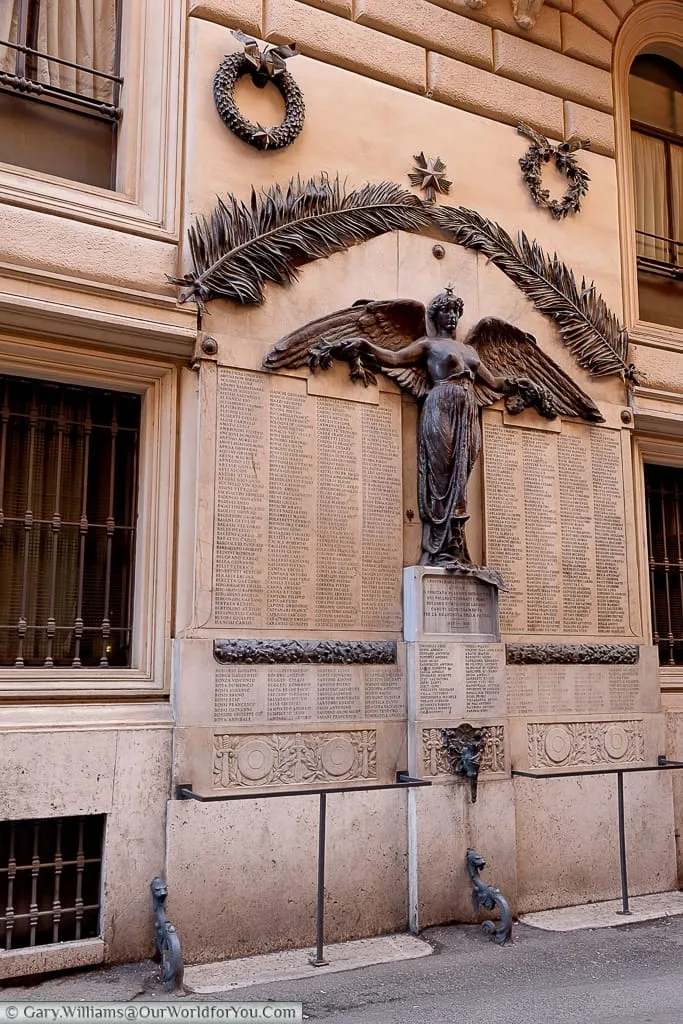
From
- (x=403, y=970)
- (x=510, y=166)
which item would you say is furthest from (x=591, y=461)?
(x=403, y=970)

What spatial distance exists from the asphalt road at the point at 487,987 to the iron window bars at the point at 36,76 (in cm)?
594

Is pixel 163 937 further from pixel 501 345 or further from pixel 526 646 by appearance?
pixel 501 345

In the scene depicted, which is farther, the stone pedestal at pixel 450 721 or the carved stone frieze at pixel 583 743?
the carved stone frieze at pixel 583 743

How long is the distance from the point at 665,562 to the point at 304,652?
13.3ft

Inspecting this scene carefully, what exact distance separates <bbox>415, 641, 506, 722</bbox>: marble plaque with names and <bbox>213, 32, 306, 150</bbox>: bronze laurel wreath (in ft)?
13.0

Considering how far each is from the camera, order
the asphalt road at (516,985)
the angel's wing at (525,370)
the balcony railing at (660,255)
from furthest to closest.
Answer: the balcony railing at (660,255)
the angel's wing at (525,370)
the asphalt road at (516,985)

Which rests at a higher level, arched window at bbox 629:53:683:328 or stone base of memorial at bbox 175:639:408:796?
arched window at bbox 629:53:683:328

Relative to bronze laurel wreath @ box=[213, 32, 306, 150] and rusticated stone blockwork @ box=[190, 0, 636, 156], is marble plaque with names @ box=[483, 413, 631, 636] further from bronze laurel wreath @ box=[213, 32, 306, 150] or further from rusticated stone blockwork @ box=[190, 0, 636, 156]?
rusticated stone blockwork @ box=[190, 0, 636, 156]

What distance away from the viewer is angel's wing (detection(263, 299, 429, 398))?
22.4ft

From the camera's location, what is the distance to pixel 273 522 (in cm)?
660

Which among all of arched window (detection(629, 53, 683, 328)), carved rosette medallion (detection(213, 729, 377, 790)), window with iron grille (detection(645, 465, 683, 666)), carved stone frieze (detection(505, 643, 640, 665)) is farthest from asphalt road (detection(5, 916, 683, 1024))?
arched window (detection(629, 53, 683, 328))

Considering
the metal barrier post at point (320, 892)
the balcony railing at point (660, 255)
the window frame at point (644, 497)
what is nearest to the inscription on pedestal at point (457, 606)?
the metal barrier post at point (320, 892)

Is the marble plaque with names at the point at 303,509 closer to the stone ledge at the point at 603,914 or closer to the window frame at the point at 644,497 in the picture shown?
the stone ledge at the point at 603,914

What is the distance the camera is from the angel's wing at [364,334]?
22.4 ft
